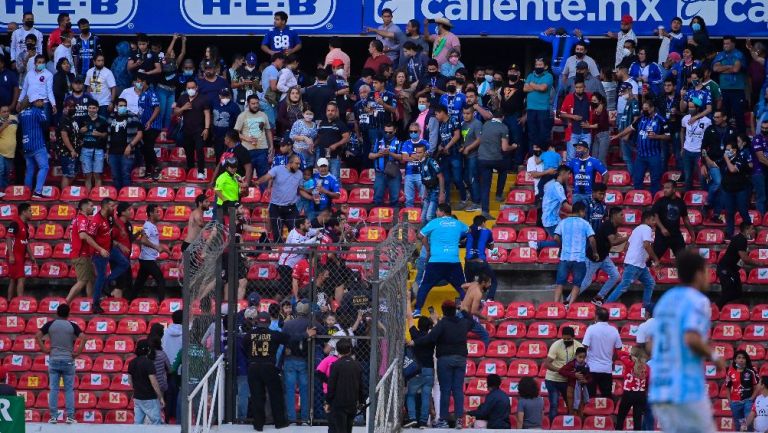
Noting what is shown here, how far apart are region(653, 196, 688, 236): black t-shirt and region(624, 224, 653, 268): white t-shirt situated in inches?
25.1

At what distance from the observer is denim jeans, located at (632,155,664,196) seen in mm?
23281

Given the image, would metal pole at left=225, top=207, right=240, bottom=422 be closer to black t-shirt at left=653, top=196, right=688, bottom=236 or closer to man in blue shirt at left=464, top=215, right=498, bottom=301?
man in blue shirt at left=464, top=215, right=498, bottom=301

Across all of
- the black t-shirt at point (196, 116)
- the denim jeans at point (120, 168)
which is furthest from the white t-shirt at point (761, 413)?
the denim jeans at point (120, 168)

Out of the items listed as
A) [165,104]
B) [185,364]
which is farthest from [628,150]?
[185,364]

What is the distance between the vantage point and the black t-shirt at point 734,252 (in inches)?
835

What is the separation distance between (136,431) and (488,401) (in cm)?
378

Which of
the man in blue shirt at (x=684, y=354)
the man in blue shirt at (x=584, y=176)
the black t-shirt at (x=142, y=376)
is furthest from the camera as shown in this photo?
the man in blue shirt at (x=584, y=176)

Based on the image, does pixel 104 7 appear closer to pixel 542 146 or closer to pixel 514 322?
pixel 542 146

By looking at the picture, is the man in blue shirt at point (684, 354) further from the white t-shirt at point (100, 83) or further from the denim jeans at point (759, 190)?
the white t-shirt at point (100, 83)

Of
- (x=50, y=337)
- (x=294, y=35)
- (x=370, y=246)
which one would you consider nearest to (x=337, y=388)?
(x=370, y=246)

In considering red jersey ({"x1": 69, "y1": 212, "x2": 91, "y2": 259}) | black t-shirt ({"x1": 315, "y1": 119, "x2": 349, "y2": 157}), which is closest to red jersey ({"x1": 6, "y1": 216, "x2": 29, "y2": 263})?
red jersey ({"x1": 69, "y1": 212, "x2": 91, "y2": 259})

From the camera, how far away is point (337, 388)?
52.0 ft

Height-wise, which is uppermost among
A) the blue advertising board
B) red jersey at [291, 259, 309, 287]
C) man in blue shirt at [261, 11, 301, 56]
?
the blue advertising board

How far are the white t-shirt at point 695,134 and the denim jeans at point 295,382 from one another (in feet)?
26.7
